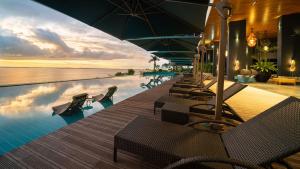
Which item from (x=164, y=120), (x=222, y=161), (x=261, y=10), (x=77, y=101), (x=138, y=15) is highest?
(x=261, y=10)

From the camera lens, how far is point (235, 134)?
1790 mm

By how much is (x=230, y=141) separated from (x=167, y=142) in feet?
1.97

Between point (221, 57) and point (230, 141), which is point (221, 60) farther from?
point (230, 141)

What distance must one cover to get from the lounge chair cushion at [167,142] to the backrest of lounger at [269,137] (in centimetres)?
15

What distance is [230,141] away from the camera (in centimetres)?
174

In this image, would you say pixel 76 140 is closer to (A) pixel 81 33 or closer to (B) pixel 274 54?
(A) pixel 81 33

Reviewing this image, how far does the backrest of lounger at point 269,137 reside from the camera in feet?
4.07

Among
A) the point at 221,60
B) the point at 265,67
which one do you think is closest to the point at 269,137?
the point at 221,60

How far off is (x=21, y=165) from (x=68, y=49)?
19.0 m

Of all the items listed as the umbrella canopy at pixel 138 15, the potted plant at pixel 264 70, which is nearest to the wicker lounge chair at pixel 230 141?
the umbrella canopy at pixel 138 15

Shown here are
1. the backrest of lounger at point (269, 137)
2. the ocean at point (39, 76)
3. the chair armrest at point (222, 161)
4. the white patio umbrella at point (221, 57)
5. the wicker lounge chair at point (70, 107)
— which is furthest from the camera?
the ocean at point (39, 76)

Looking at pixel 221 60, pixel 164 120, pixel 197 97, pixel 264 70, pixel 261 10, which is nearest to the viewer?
pixel 221 60

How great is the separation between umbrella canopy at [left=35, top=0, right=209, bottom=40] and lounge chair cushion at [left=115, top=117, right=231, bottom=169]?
9.17 feet

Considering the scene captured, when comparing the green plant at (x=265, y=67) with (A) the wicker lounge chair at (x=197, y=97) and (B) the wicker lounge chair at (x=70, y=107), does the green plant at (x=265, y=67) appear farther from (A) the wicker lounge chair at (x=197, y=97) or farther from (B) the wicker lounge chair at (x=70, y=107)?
(B) the wicker lounge chair at (x=70, y=107)
